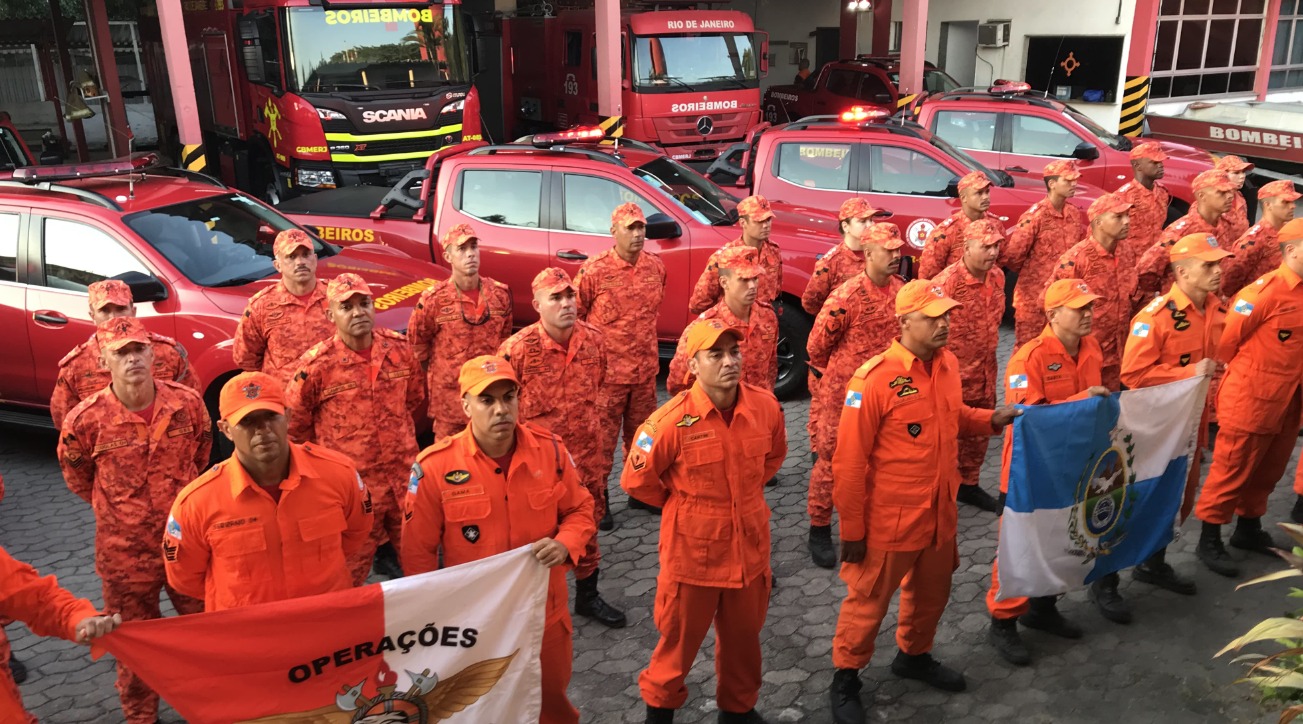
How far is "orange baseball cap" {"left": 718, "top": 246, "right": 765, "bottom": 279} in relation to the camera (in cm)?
510

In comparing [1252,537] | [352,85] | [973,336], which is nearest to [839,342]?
[973,336]

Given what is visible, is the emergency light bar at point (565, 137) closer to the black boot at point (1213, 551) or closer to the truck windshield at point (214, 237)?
the truck windshield at point (214, 237)

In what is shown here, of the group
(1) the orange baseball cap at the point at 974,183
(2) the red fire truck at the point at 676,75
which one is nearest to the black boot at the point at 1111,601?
(1) the orange baseball cap at the point at 974,183

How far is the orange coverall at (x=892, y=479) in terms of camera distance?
3867mm

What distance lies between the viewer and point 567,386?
191 inches

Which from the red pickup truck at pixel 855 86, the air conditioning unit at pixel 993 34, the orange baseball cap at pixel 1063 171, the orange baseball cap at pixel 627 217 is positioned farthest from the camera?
the air conditioning unit at pixel 993 34

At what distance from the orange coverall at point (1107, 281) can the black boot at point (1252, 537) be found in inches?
46.7

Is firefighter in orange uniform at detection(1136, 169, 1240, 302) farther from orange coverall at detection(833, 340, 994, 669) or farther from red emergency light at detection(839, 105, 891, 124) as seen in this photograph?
orange coverall at detection(833, 340, 994, 669)

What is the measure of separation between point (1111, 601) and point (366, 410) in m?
3.66

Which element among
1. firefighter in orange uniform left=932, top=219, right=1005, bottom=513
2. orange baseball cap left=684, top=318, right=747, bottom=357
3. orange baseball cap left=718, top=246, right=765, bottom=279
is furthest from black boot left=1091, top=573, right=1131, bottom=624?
orange baseball cap left=684, top=318, right=747, bottom=357

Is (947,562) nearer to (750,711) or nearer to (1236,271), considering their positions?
(750,711)

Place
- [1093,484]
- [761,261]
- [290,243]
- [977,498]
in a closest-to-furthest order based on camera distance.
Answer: [1093,484] → [290,243] → [977,498] → [761,261]

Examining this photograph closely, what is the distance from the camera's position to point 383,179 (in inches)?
467

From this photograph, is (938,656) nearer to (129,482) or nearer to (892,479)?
(892,479)
